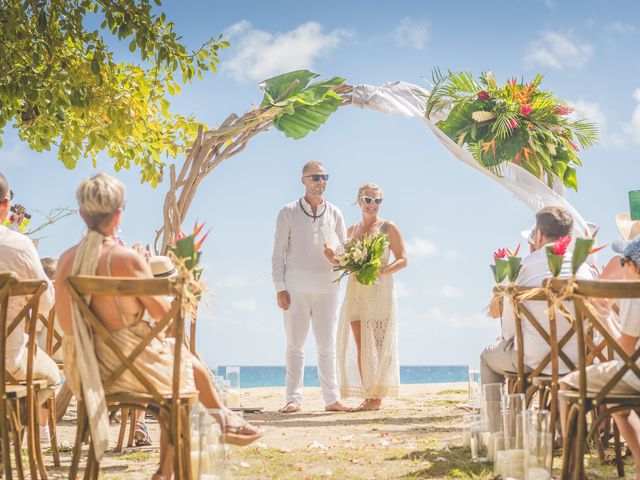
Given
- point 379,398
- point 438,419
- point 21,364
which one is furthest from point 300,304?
point 21,364

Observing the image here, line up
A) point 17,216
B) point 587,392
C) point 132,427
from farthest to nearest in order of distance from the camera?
1. point 17,216
2. point 132,427
3. point 587,392

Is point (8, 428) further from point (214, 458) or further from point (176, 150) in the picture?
point (176, 150)

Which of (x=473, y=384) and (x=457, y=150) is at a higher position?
(x=457, y=150)

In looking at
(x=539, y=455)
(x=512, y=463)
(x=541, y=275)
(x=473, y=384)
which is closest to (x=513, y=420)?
(x=512, y=463)

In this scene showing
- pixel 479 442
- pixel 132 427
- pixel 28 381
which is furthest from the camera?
pixel 132 427

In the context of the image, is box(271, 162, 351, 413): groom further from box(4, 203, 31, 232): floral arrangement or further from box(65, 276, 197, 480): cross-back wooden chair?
box(65, 276, 197, 480): cross-back wooden chair

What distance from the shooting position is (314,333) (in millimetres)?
7777

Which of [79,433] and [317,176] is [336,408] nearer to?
[317,176]

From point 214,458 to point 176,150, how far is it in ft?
22.2

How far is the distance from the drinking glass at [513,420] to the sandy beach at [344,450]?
0.40 meters

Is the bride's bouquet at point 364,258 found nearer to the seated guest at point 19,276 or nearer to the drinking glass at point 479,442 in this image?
the drinking glass at point 479,442

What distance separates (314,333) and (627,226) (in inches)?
122

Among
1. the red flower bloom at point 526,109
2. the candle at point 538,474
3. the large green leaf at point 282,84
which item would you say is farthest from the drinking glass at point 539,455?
the large green leaf at point 282,84

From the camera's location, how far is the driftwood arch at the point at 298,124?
7.63 m
